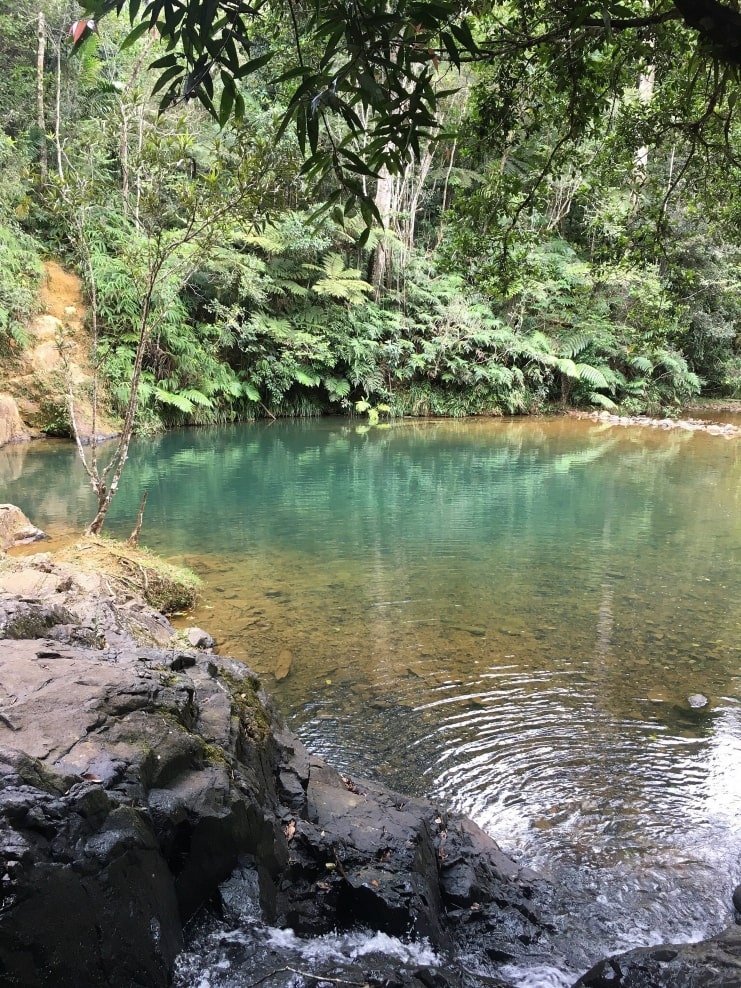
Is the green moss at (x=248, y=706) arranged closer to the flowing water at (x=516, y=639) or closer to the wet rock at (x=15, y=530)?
the flowing water at (x=516, y=639)

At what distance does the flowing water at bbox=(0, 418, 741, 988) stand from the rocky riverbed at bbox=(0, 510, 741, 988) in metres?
0.34

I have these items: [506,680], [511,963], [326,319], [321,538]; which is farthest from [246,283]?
[511,963]

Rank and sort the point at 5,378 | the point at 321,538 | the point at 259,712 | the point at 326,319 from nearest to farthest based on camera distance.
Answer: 1. the point at 259,712
2. the point at 321,538
3. the point at 5,378
4. the point at 326,319

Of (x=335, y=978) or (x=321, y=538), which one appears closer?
(x=335, y=978)

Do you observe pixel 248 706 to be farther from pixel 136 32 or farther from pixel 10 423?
pixel 10 423

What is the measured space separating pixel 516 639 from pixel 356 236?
15934mm

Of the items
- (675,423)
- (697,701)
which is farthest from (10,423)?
(675,423)

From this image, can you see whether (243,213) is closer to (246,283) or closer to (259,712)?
(259,712)

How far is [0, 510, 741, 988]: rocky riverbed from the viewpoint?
1.47 meters

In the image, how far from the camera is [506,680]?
461 cm

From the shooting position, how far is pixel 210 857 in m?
1.91

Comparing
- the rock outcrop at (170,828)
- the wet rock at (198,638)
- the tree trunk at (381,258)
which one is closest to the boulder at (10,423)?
the wet rock at (198,638)

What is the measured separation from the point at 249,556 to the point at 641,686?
415 cm

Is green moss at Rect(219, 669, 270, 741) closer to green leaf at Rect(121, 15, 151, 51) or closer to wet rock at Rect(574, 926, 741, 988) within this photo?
wet rock at Rect(574, 926, 741, 988)
